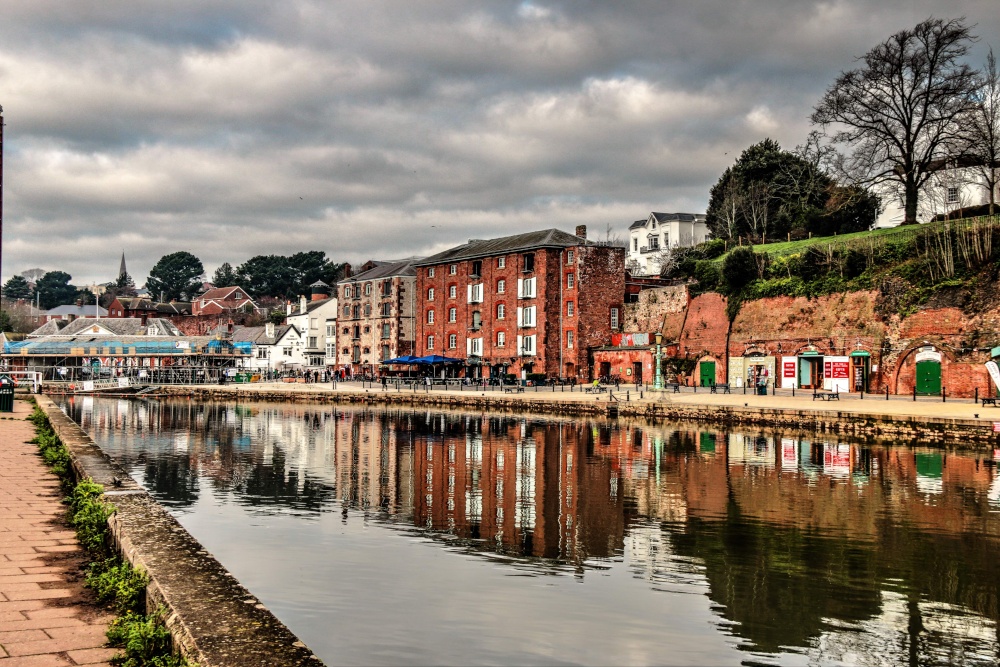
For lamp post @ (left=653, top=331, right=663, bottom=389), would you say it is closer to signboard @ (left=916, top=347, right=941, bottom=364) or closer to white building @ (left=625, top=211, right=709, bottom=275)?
signboard @ (left=916, top=347, right=941, bottom=364)

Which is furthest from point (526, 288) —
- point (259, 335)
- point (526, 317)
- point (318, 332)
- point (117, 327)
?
point (117, 327)

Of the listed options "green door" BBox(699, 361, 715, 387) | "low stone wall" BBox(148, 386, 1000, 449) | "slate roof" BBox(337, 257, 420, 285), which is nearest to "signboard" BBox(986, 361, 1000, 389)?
"low stone wall" BBox(148, 386, 1000, 449)

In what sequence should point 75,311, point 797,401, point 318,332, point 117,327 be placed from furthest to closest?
point 75,311, point 117,327, point 318,332, point 797,401

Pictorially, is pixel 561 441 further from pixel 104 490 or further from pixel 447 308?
pixel 447 308

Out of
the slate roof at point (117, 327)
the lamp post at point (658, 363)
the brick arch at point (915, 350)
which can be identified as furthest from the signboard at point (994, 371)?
the slate roof at point (117, 327)

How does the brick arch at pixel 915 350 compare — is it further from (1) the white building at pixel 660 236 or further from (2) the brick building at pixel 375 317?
(1) the white building at pixel 660 236

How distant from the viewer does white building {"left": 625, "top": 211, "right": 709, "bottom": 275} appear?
88.8m

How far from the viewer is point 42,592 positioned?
25.6 ft

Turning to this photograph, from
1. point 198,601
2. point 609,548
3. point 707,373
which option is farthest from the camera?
point 707,373

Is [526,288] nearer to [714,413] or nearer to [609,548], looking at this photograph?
[714,413]

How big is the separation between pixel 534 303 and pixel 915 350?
87.4 ft

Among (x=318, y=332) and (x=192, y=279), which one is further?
(x=192, y=279)

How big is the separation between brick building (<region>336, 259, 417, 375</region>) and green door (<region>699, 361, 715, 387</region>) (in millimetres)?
29573

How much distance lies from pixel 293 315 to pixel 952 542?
277ft
